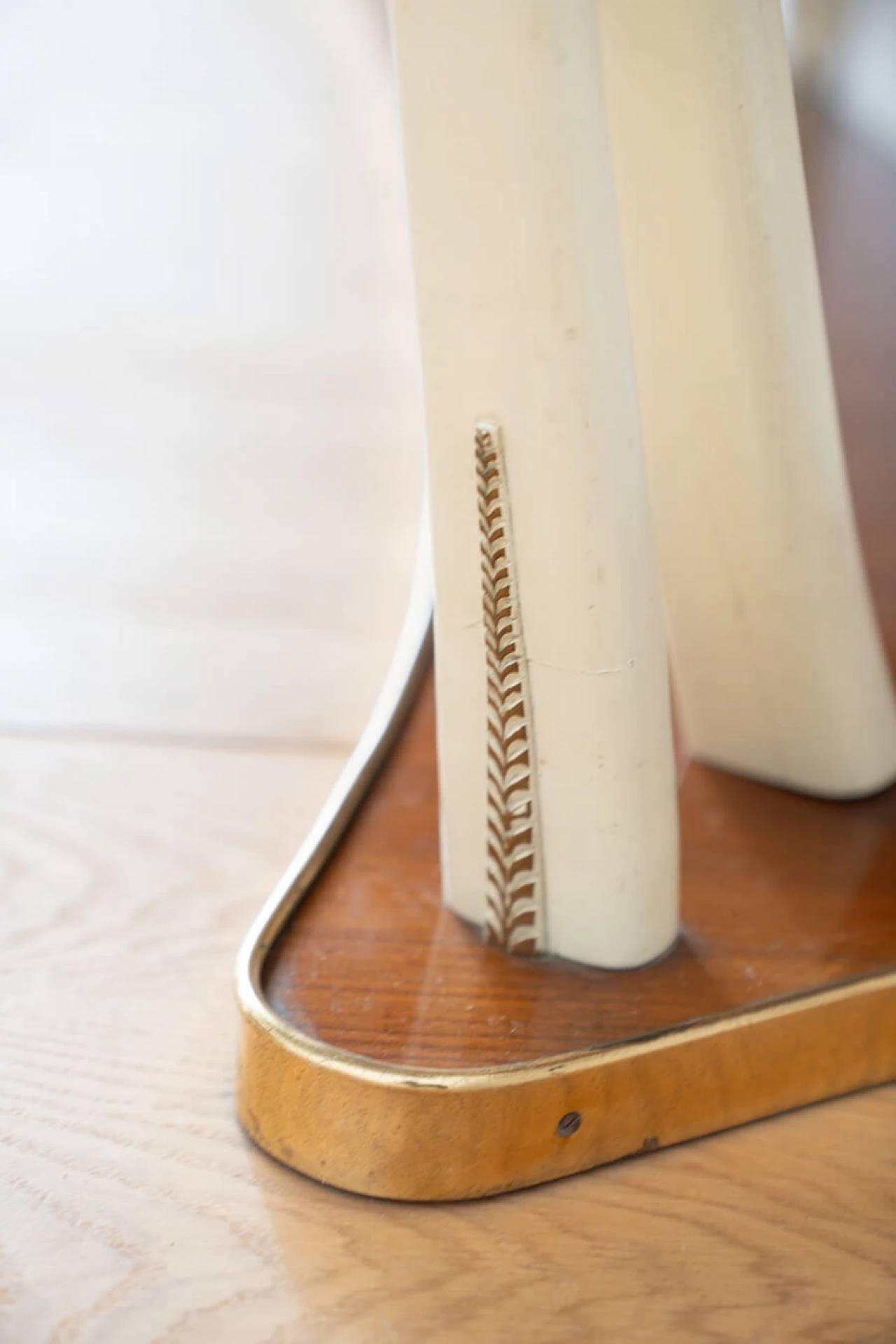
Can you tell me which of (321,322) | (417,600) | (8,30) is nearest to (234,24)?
(8,30)

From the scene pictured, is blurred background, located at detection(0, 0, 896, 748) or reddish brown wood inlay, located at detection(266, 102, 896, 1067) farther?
blurred background, located at detection(0, 0, 896, 748)

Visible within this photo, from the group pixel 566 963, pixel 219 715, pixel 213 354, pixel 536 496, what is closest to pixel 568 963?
pixel 566 963

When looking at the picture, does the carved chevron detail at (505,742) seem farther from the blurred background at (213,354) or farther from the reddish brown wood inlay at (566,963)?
the blurred background at (213,354)

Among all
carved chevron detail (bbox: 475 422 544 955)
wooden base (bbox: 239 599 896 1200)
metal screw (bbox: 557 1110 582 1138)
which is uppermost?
carved chevron detail (bbox: 475 422 544 955)

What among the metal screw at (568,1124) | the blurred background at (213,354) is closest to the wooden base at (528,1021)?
the metal screw at (568,1124)

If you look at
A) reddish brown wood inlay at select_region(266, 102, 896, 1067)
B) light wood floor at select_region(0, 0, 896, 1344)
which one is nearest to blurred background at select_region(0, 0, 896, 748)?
light wood floor at select_region(0, 0, 896, 1344)

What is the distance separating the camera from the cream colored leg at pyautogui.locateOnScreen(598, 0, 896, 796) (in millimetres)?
326

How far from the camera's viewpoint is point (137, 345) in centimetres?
87

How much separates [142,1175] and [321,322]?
0.68 metres

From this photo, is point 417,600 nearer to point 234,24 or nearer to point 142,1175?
point 142,1175

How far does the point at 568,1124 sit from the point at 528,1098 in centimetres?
1

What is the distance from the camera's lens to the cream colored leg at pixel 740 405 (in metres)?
0.33

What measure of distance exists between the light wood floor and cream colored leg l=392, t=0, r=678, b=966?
0.25ft

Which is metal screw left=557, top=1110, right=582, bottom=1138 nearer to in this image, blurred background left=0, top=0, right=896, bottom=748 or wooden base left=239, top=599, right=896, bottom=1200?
wooden base left=239, top=599, right=896, bottom=1200
